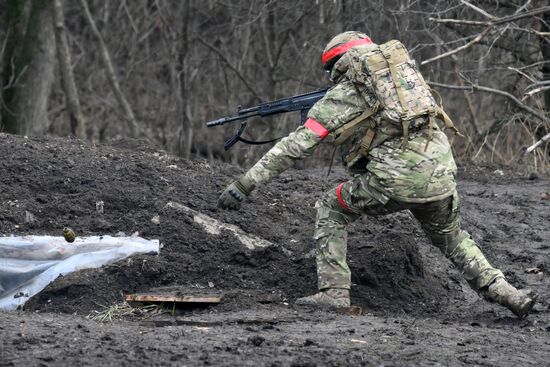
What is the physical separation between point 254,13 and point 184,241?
9332 mm

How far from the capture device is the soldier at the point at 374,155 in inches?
237

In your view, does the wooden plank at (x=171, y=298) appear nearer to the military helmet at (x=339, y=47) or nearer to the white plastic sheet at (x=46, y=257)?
the white plastic sheet at (x=46, y=257)

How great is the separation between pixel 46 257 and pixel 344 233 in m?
1.92

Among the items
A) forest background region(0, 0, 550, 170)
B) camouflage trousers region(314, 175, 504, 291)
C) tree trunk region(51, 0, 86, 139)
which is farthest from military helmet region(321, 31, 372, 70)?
tree trunk region(51, 0, 86, 139)

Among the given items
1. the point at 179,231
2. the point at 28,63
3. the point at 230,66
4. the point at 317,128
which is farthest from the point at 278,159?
the point at 28,63

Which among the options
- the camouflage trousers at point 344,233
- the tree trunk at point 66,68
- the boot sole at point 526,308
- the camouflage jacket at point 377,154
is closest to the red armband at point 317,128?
the camouflage jacket at point 377,154

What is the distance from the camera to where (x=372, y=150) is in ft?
20.2

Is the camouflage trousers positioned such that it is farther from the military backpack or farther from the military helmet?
the military helmet

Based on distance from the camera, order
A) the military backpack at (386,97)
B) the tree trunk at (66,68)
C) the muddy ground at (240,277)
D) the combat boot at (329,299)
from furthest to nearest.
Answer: the tree trunk at (66,68) → the combat boot at (329,299) → the military backpack at (386,97) → the muddy ground at (240,277)

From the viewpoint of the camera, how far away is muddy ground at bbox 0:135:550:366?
5.06m

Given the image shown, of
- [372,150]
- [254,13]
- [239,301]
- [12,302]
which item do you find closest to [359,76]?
[372,150]

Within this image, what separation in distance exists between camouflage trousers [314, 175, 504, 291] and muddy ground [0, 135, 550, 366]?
0.29m

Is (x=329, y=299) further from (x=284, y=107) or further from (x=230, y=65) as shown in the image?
(x=230, y=65)

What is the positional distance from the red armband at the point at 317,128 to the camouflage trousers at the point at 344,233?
422mm
